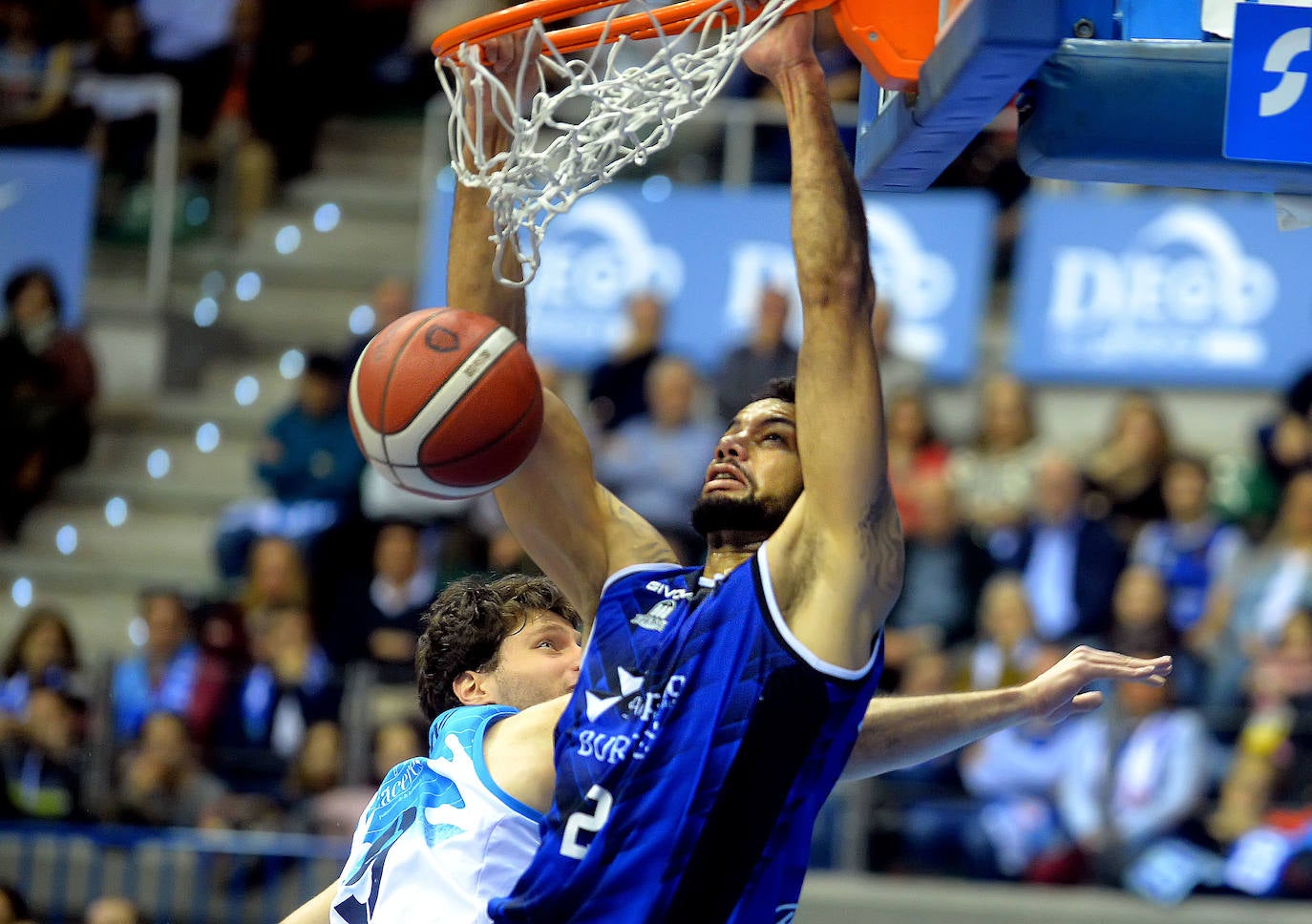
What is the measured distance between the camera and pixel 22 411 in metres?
12.2

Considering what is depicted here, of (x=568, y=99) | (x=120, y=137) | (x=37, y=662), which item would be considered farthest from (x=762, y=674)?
(x=120, y=137)

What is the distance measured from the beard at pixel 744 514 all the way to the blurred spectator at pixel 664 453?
219 inches

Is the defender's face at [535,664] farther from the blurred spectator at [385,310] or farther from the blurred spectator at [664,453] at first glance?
the blurred spectator at [385,310]

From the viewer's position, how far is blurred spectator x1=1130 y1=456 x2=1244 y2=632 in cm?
949

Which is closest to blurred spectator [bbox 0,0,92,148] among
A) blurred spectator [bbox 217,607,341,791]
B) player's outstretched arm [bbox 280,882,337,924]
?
blurred spectator [bbox 217,607,341,791]

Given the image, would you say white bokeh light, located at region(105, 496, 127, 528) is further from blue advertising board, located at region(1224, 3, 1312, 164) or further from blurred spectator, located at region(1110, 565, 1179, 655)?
blue advertising board, located at region(1224, 3, 1312, 164)

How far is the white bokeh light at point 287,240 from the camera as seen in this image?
13.9 metres

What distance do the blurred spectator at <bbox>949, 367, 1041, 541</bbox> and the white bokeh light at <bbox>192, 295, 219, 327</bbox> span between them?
5610mm

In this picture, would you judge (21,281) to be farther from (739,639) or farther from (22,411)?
(739,639)

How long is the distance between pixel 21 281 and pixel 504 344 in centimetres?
892

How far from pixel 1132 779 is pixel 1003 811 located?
577 mm

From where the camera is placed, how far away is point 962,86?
3.80 meters

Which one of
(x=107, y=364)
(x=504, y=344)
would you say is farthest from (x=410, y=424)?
(x=107, y=364)

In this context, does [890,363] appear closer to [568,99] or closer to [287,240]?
[287,240]
